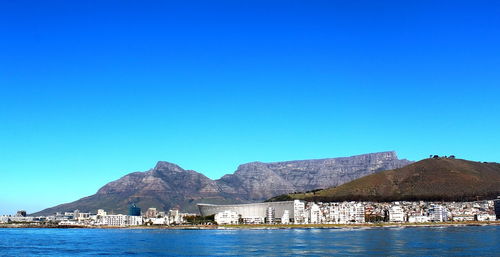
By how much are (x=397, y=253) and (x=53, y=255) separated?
57610mm

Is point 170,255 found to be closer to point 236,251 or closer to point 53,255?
point 236,251

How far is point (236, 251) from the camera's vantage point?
89250 mm

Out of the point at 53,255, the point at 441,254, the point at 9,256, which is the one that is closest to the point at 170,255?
the point at 53,255

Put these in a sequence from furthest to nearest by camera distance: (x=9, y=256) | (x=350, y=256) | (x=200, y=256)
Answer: (x=9, y=256), (x=200, y=256), (x=350, y=256)

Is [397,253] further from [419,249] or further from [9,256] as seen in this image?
[9,256]

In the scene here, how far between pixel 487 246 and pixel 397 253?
21.9 metres

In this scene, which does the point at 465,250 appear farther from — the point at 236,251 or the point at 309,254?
the point at 236,251

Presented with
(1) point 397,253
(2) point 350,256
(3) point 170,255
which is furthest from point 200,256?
(1) point 397,253

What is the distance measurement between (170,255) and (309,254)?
74.5 ft

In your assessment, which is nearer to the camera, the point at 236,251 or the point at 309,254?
the point at 309,254

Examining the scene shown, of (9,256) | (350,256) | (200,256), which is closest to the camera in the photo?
(350,256)

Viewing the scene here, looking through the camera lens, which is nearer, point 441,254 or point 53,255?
point 441,254

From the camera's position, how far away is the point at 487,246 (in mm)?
91062

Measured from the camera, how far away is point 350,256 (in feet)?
253
